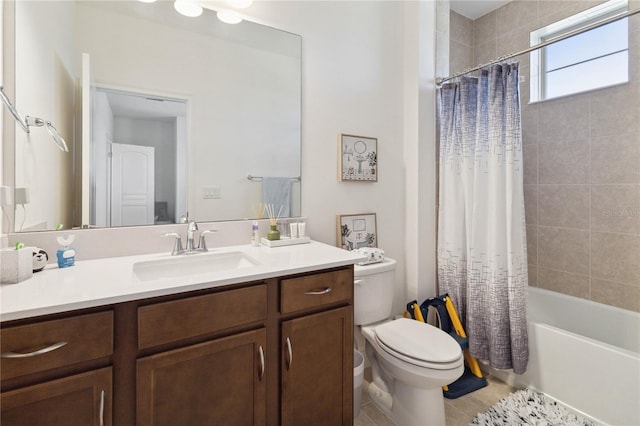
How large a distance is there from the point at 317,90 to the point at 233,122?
557 millimetres

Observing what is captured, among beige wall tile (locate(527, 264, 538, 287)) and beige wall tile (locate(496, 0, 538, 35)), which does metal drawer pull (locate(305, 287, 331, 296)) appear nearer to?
beige wall tile (locate(527, 264, 538, 287))

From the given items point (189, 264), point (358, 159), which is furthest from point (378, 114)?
point (189, 264)

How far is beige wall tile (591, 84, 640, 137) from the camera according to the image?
198 cm

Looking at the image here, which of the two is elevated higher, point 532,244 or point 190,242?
point 190,242

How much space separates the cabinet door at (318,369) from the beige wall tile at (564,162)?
2.03 metres

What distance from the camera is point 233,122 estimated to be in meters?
1.64

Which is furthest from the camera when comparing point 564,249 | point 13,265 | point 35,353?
point 564,249

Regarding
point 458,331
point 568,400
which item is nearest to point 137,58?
point 458,331

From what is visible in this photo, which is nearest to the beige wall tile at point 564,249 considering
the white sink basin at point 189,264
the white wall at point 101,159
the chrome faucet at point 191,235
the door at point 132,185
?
the white sink basin at point 189,264

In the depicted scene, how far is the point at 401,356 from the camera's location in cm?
147

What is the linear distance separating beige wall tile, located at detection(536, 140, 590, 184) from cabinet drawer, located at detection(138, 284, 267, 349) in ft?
7.78

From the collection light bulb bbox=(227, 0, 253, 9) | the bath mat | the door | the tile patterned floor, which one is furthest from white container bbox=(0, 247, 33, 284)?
the bath mat

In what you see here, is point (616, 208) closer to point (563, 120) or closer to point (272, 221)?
point (563, 120)

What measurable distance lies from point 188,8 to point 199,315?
4.69ft
